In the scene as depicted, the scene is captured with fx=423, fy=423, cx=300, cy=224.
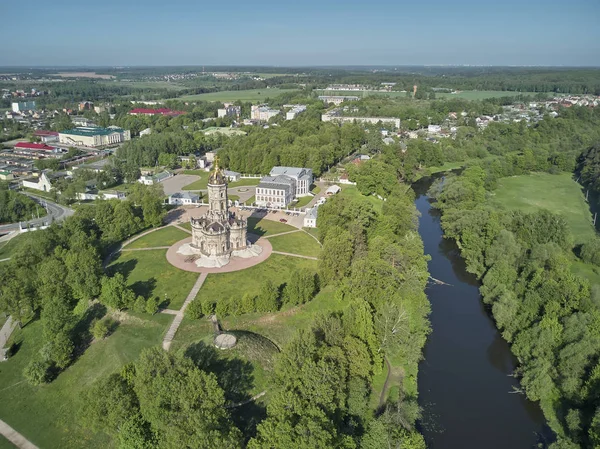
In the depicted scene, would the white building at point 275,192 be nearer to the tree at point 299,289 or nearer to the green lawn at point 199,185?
the green lawn at point 199,185

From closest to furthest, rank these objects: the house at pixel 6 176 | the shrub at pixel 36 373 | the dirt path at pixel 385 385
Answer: the dirt path at pixel 385 385 → the shrub at pixel 36 373 → the house at pixel 6 176

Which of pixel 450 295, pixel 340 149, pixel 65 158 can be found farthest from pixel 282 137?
pixel 450 295

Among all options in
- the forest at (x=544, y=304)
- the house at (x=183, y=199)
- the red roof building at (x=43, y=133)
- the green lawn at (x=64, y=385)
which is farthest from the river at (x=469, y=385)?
the red roof building at (x=43, y=133)

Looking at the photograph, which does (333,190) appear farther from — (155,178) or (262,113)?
(262,113)

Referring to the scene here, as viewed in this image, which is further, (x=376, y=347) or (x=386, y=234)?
(x=386, y=234)

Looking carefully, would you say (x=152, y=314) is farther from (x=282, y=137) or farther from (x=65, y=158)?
(x=65, y=158)

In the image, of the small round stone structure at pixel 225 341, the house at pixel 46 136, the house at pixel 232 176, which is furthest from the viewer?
the house at pixel 46 136

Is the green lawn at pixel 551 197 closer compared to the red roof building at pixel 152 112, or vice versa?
the green lawn at pixel 551 197

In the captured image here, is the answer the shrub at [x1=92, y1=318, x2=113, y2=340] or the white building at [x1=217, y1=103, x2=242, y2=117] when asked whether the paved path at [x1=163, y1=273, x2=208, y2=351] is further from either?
the white building at [x1=217, y1=103, x2=242, y2=117]
